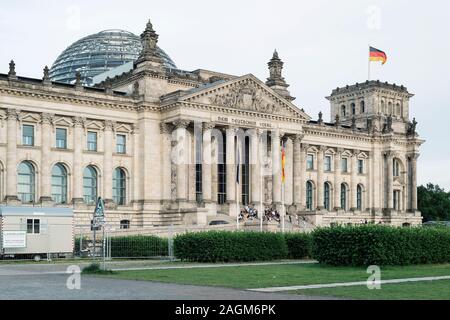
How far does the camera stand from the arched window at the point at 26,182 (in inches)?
2753

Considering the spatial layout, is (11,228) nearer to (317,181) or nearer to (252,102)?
(252,102)

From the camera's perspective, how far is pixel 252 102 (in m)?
81.6

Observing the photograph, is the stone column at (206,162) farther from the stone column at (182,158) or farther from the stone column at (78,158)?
the stone column at (78,158)

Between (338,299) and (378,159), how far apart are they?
83.8 m

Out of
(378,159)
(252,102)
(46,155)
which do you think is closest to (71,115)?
(46,155)

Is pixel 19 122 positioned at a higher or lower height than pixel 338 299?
higher

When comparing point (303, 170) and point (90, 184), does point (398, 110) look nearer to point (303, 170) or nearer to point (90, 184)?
point (303, 170)

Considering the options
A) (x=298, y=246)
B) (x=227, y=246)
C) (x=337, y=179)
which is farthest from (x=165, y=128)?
(x=227, y=246)

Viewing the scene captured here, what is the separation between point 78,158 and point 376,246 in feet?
139

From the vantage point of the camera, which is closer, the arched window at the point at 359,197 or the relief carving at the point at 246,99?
the relief carving at the point at 246,99

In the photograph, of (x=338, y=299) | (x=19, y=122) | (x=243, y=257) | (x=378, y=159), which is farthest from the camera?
(x=378, y=159)

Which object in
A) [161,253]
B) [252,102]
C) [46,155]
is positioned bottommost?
[161,253]

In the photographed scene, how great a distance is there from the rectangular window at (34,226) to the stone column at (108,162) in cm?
2427

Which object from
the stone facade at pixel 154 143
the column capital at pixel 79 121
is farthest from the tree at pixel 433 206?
the column capital at pixel 79 121
